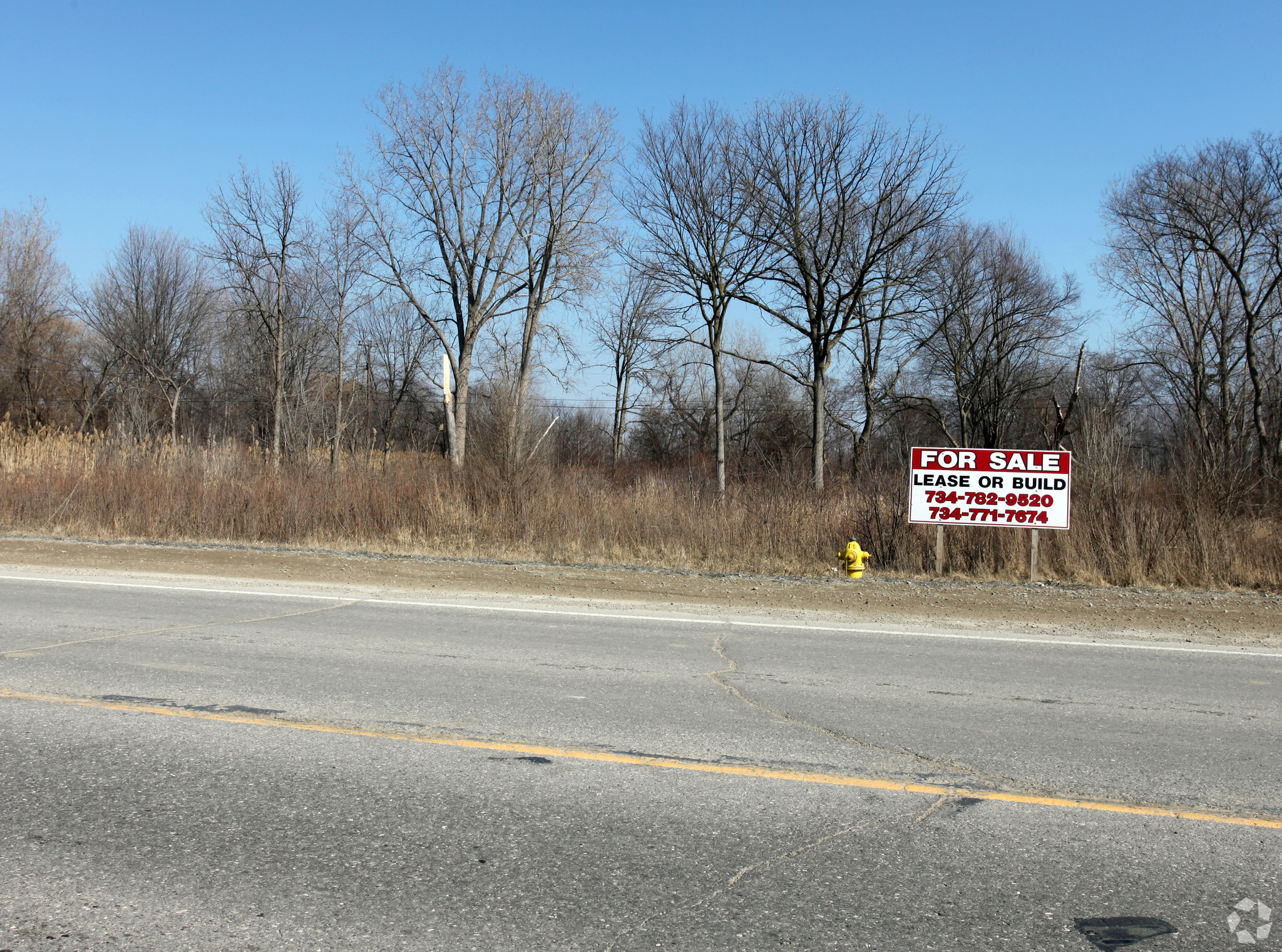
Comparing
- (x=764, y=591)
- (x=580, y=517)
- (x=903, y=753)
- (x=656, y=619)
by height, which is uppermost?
(x=580, y=517)

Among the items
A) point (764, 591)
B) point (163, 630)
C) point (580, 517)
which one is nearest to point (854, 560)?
point (764, 591)

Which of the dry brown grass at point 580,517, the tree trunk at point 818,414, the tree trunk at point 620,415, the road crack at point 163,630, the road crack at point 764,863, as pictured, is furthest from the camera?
the tree trunk at point 620,415

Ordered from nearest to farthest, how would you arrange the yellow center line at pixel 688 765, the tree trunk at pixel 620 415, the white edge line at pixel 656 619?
the yellow center line at pixel 688 765
the white edge line at pixel 656 619
the tree trunk at pixel 620 415

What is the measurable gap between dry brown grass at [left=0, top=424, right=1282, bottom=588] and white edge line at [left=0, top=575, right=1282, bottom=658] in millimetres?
4795

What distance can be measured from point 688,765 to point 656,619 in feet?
16.8

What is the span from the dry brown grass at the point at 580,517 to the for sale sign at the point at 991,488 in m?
0.83

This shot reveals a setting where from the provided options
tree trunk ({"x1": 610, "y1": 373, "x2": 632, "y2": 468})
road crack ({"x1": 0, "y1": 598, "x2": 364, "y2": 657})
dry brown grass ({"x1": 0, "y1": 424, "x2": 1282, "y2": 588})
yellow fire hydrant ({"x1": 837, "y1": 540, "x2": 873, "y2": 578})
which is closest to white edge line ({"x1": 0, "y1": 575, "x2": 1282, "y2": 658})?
road crack ({"x1": 0, "y1": 598, "x2": 364, "y2": 657})

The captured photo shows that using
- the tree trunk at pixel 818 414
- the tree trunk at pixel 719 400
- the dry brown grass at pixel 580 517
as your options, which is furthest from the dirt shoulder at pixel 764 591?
the tree trunk at pixel 719 400

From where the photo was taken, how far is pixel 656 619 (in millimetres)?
9867

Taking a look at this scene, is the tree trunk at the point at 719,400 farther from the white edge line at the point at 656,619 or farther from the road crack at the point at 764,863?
the road crack at the point at 764,863

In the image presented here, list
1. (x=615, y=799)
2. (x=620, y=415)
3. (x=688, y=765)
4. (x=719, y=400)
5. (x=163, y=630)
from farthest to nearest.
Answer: (x=620, y=415)
(x=719, y=400)
(x=163, y=630)
(x=688, y=765)
(x=615, y=799)

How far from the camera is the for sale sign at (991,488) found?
1328 centimetres

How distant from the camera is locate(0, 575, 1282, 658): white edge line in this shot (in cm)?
870

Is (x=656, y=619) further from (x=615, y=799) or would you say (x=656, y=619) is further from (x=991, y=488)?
(x=991, y=488)
